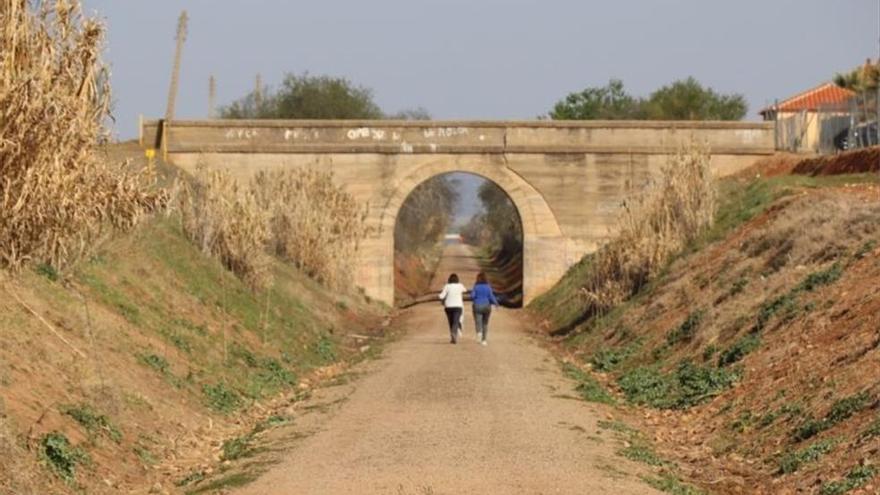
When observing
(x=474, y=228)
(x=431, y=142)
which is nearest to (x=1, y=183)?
(x=431, y=142)

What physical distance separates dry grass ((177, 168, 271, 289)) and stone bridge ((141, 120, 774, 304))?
54.2 feet

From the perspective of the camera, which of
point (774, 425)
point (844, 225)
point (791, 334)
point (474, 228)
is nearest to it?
point (774, 425)

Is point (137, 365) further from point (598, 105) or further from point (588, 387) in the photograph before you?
point (598, 105)

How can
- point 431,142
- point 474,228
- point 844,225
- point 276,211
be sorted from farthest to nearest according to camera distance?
point 474,228
point 431,142
point 276,211
point 844,225

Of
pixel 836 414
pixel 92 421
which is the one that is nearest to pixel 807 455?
pixel 836 414

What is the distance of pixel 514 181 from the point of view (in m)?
46.6

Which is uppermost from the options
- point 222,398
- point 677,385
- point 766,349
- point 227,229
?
point 227,229

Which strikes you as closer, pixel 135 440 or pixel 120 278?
pixel 135 440

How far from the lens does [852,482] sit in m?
11.3

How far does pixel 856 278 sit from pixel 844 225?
164 inches

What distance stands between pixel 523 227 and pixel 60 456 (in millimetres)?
35388

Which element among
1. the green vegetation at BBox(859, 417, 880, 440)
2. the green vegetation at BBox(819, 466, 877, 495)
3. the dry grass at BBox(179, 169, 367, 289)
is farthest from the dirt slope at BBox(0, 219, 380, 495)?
the green vegetation at BBox(859, 417, 880, 440)

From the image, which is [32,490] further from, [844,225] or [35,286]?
[844,225]

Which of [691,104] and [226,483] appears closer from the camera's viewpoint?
[226,483]
